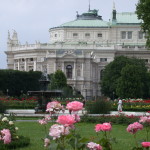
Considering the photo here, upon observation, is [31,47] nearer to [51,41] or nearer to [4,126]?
[51,41]

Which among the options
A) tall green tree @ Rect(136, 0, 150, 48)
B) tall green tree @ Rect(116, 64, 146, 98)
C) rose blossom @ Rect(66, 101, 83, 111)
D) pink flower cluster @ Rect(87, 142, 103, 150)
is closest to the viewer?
pink flower cluster @ Rect(87, 142, 103, 150)

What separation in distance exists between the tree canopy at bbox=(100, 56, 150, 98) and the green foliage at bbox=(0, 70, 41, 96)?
12.2m

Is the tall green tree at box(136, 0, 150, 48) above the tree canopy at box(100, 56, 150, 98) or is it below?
above

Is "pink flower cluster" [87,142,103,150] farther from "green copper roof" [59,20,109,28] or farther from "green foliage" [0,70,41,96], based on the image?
"green copper roof" [59,20,109,28]

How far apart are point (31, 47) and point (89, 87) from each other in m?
19.8

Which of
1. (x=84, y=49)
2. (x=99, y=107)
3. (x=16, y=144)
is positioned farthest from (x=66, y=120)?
(x=84, y=49)

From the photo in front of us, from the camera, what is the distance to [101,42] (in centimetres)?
12112

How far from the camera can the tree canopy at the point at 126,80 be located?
7344 cm

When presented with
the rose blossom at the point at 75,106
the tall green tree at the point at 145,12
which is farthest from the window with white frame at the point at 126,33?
the rose blossom at the point at 75,106

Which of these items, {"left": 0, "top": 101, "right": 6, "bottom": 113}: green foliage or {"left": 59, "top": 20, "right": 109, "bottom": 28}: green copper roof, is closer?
{"left": 0, "top": 101, "right": 6, "bottom": 113}: green foliage

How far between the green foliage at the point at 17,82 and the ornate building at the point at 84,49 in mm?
12979

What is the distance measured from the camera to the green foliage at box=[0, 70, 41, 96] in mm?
87938

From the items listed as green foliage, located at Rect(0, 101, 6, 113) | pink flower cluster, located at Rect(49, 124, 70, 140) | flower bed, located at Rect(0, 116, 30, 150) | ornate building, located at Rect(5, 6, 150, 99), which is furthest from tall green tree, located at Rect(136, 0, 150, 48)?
ornate building, located at Rect(5, 6, 150, 99)

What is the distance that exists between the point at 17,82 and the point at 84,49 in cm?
2900
